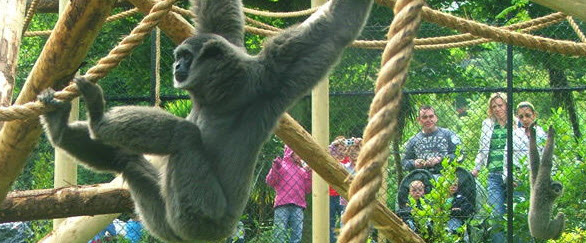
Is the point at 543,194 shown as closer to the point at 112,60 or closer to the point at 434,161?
the point at 434,161

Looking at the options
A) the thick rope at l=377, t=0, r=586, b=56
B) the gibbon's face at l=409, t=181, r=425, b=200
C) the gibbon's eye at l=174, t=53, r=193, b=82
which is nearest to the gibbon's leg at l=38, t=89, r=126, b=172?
the gibbon's eye at l=174, t=53, r=193, b=82

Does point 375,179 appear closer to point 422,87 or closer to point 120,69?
point 422,87

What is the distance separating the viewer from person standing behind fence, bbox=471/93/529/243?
8.60 metres

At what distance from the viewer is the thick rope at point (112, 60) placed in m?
3.46

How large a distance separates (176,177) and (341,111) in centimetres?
584

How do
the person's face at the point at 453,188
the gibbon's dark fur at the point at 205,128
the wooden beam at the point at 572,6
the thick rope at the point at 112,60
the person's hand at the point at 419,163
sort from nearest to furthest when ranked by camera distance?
the wooden beam at the point at 572,6 → the thick rope at the point at 112,60 → the gibbon's dark fur at the point at 205,128 → the person's face at the point at 453,188 → the person's hand at the point at 419,163

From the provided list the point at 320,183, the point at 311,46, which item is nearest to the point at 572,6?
the point at 311,46

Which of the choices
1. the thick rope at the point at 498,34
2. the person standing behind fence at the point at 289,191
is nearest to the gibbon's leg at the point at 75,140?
the thick rope at the point at 498,34

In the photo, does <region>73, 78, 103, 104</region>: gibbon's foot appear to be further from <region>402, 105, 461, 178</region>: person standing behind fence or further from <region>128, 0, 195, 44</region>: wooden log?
<region>402, 105, 461, 178</region>: person standing behind fence

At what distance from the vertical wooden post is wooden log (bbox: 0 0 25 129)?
9.42 ft

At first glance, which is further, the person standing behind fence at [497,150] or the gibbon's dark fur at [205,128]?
the person standing behind fence at [497,150]

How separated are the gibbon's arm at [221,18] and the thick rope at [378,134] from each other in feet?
9.65

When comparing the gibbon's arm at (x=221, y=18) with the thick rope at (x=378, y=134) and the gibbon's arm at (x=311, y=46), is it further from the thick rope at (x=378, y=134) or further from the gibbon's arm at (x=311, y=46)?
the thick rope at (x=378, y=134)

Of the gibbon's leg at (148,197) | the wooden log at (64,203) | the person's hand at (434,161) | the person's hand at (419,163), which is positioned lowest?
the wooden log at (64,203)
